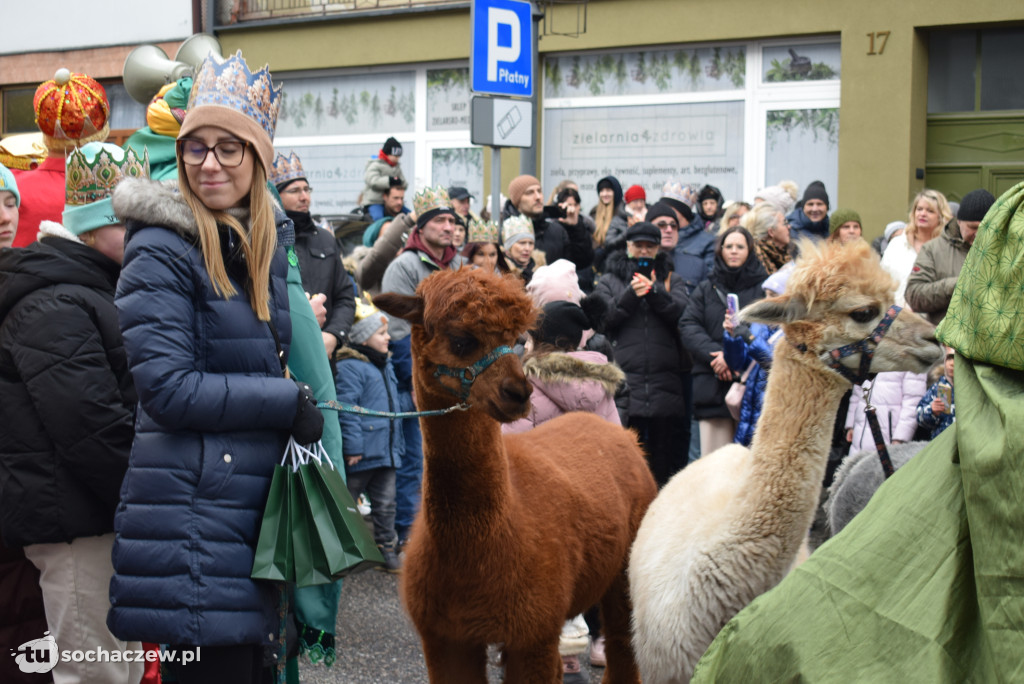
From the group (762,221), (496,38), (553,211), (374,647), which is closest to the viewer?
(374,647)

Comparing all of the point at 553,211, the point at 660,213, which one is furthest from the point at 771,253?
the point at 553,211

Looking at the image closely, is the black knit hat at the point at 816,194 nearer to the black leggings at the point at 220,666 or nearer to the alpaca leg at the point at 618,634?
the alpaca leg at the point at 618,634

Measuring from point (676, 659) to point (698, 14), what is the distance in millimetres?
12607

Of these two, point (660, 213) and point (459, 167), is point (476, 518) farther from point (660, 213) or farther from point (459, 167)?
point (459, 167)

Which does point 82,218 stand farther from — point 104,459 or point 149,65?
point 149,65

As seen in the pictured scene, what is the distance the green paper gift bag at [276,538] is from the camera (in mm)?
2896

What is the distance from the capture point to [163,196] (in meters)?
2.97

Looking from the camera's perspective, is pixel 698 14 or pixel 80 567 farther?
pixel 698 14

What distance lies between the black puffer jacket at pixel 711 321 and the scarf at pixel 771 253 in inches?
24.3

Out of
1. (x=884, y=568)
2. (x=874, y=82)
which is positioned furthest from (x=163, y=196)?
(x=874, y=82)

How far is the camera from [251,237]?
121 inches

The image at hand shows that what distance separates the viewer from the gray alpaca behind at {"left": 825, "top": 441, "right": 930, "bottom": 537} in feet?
15.3

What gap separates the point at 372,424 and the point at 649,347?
2138 mm

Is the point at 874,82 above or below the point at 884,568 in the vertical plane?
above
